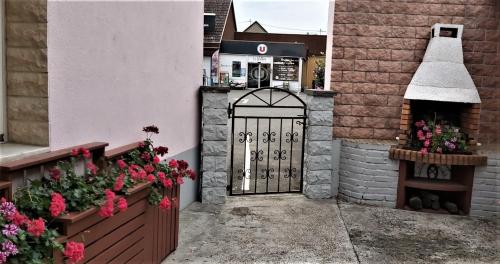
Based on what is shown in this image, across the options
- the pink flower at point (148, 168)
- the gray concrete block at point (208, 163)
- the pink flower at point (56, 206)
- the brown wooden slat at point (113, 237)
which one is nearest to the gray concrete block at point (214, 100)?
the gray concrete block at point (208, 163)

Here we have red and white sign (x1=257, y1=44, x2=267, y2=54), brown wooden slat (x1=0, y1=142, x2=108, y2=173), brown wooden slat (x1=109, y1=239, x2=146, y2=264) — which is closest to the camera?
brown wooden slat (x1=0, y1=142, x2=108, y2=173)

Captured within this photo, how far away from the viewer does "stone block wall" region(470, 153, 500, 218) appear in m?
6.10

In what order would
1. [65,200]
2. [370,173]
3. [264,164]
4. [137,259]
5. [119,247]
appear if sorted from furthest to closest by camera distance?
[264,164] < [370,173] < [137,259] < [119,247] < [65,200]

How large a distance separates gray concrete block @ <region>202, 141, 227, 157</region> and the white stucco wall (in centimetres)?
18

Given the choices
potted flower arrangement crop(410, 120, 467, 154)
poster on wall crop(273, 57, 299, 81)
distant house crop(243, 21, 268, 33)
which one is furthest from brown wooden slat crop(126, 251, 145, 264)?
distant house crop(243, 21, 268, 33)

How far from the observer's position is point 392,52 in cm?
646

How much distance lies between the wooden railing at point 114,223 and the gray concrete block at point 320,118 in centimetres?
261

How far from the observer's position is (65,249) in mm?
2561

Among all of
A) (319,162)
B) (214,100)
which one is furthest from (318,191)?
(214,100)

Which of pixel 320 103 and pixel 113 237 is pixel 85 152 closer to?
pixel 113 237

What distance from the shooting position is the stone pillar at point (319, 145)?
6441 millimetres

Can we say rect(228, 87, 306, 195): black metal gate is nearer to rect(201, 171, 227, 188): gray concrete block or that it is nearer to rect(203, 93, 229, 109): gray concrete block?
rect(203, 93, 229, 109): gray concrete block

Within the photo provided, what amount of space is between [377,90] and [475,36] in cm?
151

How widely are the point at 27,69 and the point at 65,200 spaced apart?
0.96m
